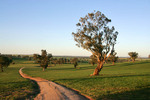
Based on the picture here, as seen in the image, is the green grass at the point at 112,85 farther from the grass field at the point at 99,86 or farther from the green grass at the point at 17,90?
the green grass at the point at 17,90

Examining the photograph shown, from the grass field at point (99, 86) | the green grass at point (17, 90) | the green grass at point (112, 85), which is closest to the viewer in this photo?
the green grass at point (112, 85)

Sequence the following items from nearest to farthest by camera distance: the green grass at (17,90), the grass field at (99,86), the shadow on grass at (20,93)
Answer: the grass field at (99,86)
the shadow on grass at (20,93)
the green grass at (17,90)

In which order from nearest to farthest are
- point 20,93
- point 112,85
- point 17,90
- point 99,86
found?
point 20,93
point 17,90
point 99,86
point 112,85

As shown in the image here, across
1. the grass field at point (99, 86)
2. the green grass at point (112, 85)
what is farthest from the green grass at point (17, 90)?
the green grass at point (112, 85)

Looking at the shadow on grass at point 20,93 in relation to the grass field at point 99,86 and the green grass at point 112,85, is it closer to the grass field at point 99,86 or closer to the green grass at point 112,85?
the grass field at point 99,86

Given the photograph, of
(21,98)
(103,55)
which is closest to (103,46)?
(103,55)

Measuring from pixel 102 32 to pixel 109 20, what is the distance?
15.9 ft

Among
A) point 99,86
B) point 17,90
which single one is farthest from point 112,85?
point 17,90

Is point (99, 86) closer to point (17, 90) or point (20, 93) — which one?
point (20, 93)

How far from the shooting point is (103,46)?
38.1 meters

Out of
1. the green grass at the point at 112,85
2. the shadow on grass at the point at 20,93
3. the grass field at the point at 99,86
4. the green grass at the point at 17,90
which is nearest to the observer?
the green grass at the point at 112,85

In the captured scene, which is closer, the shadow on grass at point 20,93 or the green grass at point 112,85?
the green grass at point 112,85

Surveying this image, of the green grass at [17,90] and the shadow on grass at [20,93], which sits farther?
the green grass at [17,90]

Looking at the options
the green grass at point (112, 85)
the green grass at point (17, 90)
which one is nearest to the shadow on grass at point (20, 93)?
the green grass at point (17, 90)
